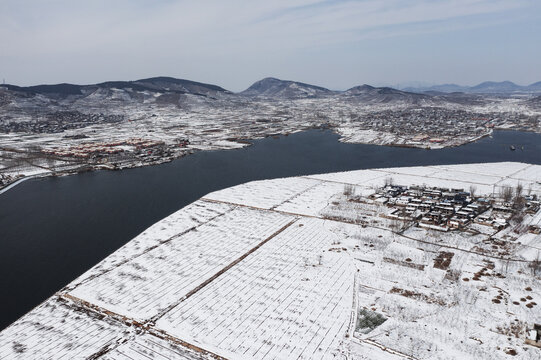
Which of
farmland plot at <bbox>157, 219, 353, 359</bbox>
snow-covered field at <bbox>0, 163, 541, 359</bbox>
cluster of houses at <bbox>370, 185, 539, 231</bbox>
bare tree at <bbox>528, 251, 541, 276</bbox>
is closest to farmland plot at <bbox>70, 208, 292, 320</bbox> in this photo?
snow-covered field at <bbox>0, 163, 541, 359</bbox>

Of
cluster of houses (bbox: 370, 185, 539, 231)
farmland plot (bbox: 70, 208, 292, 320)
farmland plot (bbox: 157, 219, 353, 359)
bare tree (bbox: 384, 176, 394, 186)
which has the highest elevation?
bare tree (bbox: 384, 176, 394, 186)

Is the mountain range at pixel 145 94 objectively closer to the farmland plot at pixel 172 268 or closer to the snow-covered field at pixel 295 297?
the farmland plot at pixel 172 268

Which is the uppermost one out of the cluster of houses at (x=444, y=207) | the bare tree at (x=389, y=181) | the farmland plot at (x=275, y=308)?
the bare tree at (x=389, y=181)

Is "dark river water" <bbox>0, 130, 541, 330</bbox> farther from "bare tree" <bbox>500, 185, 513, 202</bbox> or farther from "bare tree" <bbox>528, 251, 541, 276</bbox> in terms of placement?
"bare tree" <bbox>528, 251, 541, 276</bbox>

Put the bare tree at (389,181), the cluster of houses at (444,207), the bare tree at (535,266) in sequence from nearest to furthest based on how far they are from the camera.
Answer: the bare tree at (535,266)
the cluster of houses at (444,207)
the bare tree at (389,181)

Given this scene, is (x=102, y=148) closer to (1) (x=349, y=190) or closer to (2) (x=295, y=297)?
(1) (x=349, y=190)

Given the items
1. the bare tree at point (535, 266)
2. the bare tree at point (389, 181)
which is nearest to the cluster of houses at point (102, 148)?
the bare tree at point (389, 181)
